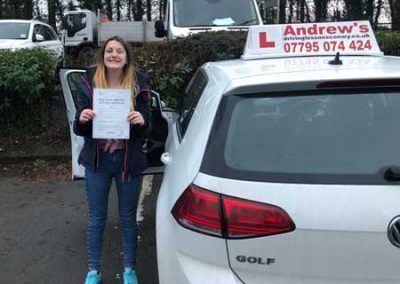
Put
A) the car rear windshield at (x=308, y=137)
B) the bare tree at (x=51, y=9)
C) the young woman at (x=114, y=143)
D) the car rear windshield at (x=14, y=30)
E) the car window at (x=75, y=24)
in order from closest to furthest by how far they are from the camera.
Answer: the car rear windshield at (x=308, y=137) → the young woman at (x=114, y=143) → the car rear windshield at (x=14, y=30) → the car window at (x=75, y=24) → the bare tree at (x=51, y=9)

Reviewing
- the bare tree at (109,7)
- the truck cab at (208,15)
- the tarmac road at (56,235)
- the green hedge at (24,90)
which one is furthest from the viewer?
the bare tree at (109,7)

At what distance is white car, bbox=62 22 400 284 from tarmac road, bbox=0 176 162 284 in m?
1.87

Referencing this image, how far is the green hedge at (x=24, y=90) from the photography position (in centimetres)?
812

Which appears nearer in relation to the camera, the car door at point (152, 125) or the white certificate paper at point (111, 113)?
the white certificate paper at point (111, 113)

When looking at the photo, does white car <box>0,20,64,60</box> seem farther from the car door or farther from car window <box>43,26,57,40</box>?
the car door

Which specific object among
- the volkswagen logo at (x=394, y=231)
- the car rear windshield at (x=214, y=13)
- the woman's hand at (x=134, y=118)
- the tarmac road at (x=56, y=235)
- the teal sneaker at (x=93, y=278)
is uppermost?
the car rear windshield at (x=214, y=13)

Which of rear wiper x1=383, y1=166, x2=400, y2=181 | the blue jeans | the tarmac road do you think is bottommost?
the tarmac road

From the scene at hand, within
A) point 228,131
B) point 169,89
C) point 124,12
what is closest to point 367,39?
point 228,131

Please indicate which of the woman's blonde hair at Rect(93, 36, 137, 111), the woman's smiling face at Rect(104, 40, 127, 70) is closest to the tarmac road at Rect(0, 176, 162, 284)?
the woman's blonde hair at Rect(93, 36, 137, 111)

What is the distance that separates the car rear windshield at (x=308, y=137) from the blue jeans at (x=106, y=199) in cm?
136

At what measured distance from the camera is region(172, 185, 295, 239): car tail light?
2285 mm

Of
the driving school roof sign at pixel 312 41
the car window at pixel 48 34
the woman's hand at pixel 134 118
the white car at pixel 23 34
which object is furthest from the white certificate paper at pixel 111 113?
the car window at pixel 48 34

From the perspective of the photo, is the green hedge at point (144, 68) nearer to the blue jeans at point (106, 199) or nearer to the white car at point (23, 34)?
the blue jeans at point (106, 199)

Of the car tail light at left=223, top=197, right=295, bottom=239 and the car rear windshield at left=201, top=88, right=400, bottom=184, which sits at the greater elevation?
the car rear windshield at left=201, top=88, right=400, bottom=184
